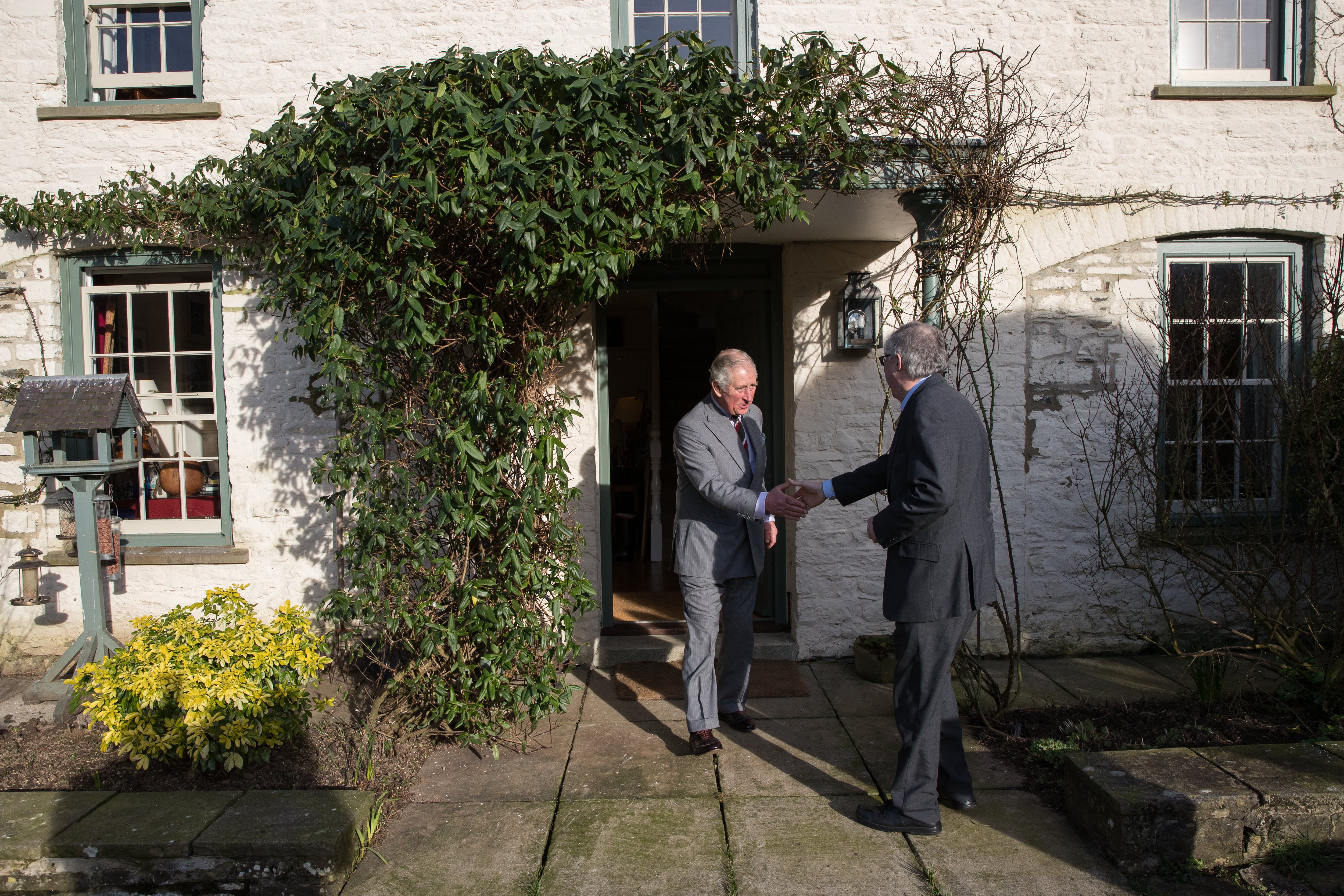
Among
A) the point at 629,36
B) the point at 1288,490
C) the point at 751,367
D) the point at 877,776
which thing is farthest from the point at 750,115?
the point at 1288,490

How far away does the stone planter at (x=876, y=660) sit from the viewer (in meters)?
5.22

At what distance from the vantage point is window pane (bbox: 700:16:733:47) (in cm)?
571

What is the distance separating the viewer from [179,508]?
5.84 m

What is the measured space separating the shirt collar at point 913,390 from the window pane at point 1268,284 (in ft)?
9.53

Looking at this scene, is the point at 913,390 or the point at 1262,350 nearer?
the point at 913,390

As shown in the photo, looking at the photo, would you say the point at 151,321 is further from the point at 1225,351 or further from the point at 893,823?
the point at 1225,351

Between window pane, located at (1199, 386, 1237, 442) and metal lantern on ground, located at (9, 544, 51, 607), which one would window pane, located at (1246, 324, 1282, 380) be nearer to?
window pane, located at (1199, 386, 1237, 442)

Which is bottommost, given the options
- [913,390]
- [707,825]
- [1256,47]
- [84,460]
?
[707,825]

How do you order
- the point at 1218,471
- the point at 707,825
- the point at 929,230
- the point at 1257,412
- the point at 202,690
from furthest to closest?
the point at 1257,412 → the point at 1218,471 → the point at 929,230 → the point at 202,690 → the point at 707,825

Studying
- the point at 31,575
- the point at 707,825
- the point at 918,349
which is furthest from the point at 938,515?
the point at 31,575

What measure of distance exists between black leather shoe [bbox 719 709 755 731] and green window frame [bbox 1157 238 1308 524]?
2775mm

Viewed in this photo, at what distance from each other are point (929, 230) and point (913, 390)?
1.45 m

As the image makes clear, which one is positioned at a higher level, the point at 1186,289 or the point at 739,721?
the point at 1186,289

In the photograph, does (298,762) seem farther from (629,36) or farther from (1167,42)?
(1167,42)
